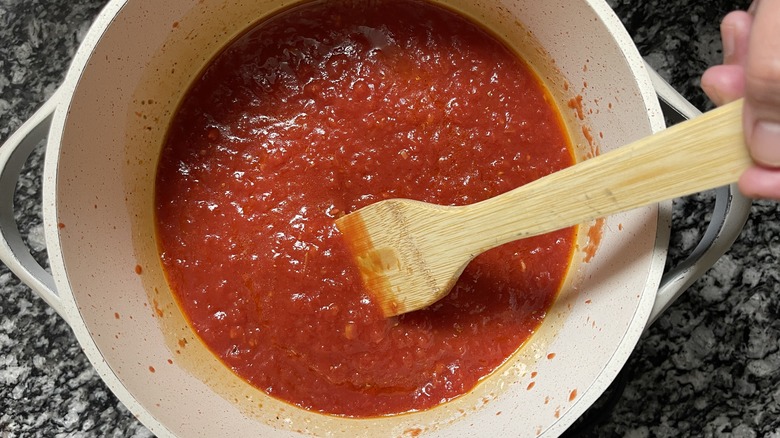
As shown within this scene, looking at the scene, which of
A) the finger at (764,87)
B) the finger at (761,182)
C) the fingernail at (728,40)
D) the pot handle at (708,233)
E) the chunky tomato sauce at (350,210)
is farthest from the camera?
the chunky tomato sauce at (350,210)

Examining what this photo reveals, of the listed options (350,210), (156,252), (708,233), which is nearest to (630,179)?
(708,233)

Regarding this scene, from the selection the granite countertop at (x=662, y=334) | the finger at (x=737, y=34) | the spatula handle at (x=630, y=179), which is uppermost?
the finger at (x=737, y=34)

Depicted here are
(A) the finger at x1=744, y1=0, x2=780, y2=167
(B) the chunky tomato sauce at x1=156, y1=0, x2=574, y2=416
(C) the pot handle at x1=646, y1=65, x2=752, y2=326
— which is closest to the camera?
(A) the finger at x1=744, y1=0, x2=780, y2=167

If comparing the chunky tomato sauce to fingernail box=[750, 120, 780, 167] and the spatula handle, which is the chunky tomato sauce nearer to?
the spatula handle

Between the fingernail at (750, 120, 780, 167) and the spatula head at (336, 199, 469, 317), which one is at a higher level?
the fingernail at (750, 120, 780, 167)

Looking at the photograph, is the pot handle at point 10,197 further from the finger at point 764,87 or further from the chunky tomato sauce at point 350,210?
the finger at point 764,87

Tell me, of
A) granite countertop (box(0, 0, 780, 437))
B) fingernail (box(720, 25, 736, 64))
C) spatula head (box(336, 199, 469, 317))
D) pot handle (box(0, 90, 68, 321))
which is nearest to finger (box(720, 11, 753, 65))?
fingernail (box(720, 25, 736, 64))

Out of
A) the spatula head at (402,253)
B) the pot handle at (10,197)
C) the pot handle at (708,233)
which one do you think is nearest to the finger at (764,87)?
the pot handle at (708,233)

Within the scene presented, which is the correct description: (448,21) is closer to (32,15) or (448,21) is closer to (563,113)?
(563,113)
